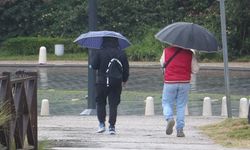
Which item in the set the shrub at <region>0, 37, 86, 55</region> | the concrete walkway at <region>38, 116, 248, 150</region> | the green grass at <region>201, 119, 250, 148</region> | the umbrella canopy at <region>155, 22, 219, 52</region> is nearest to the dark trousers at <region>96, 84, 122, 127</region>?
the concrete walkway at <region>38, 116, 248, 150</region>

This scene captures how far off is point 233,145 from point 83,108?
9341 millimetres

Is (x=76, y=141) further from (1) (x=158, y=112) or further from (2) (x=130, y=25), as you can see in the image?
(2) (x=130, y=25)

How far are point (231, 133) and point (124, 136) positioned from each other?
1.60 meters

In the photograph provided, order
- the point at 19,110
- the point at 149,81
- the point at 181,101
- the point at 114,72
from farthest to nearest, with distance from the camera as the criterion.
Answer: the point at 149,81, the point at 114,72, the point at 181,101, the point at 19,110

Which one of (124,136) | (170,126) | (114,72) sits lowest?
(124,136)

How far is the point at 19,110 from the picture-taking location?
8.84 meters

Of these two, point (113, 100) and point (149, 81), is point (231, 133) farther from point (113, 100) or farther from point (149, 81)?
point (149, 81)

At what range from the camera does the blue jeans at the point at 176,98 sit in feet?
39.0

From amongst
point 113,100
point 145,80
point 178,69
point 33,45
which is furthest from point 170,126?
point 33,45

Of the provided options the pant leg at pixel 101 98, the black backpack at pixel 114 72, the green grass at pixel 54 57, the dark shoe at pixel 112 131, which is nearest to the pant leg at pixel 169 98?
the black backpack at pixel 114 72

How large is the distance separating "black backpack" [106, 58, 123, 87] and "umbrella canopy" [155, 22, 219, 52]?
761mm

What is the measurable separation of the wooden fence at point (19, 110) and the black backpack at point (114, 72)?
289 centimetres

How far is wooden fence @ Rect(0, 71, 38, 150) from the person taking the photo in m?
8.38

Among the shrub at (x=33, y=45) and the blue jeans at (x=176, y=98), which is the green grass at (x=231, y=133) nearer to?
the blue jeans at (x=176, y=98)
